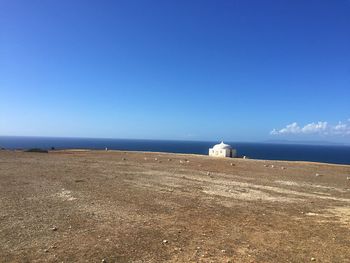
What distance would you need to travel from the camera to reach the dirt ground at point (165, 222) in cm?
944

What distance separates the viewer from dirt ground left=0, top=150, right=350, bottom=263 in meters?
9.44

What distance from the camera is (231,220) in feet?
43.1

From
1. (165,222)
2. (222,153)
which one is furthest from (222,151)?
(165,222)

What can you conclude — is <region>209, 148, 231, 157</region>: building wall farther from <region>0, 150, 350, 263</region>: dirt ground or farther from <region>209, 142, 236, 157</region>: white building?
<region>0, 150, 350, 263</region>: dirt ground

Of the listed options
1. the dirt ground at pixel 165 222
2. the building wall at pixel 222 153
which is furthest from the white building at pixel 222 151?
the dirt ground at pixel 165 222

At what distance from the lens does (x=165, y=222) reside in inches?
491

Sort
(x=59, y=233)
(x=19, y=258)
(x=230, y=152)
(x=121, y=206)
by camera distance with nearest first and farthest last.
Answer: (x=19, y=258) < (x=59, y=233) < (x=121, y=206) < (x=230, y=152)

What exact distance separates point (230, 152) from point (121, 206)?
48.7 meters

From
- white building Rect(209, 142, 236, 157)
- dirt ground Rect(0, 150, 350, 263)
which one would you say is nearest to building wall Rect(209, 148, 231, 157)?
white building Rect(209, 142, 236, 157)

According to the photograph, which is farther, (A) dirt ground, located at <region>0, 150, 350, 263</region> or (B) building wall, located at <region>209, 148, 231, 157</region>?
(B) building wall, located at <region>209, 148, 231, 157</region>

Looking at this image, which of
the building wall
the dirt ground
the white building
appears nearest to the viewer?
the dirt ground

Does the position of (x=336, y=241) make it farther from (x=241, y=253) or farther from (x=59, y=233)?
(x=59, y=233)

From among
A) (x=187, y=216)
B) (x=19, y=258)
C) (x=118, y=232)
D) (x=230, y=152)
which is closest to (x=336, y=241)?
(x=187, y=216)

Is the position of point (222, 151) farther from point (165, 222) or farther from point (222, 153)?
point (165, 222)
